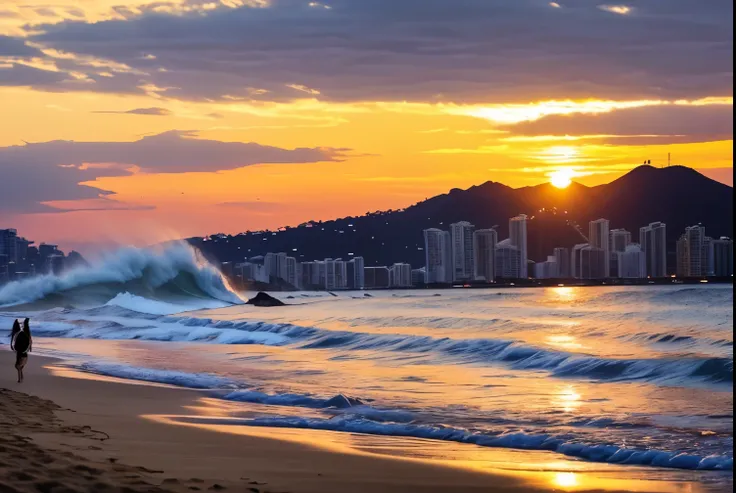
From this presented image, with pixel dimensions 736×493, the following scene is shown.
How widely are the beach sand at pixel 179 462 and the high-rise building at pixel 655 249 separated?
476ft

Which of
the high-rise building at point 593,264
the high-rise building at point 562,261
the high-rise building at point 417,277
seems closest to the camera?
the high-rise building at point 593,264

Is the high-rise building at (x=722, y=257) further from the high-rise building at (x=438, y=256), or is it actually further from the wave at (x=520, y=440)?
the wave at (x=520, y=440)

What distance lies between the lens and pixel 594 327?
38.2 meters

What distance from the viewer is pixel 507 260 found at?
179 meters

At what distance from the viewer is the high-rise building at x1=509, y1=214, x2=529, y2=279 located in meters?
177

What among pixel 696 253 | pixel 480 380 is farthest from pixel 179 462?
pixel 696 253

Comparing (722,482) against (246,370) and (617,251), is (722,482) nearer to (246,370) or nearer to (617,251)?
(246,370)

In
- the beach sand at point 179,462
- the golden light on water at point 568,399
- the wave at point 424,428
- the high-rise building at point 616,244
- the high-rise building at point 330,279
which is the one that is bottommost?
the high-rise building at point 330,279

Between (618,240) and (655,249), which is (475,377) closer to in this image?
(655,249)

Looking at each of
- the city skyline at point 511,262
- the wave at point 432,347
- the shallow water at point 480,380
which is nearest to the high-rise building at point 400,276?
the city skyline at point 511,262

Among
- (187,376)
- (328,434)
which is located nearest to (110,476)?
(328,434)

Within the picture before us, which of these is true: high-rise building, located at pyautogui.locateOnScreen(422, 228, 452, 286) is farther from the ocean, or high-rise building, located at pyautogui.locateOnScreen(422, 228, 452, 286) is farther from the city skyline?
the ocean

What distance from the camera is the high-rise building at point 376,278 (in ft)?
623

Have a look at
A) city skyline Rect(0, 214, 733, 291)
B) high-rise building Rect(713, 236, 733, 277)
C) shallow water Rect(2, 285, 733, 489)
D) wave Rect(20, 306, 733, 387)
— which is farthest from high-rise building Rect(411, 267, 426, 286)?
shallow water Rect(2, 285, 733, 489)
